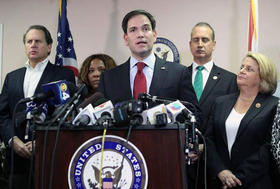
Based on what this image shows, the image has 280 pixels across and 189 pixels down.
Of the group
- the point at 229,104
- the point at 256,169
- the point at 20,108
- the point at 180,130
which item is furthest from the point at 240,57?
the point at 180,130

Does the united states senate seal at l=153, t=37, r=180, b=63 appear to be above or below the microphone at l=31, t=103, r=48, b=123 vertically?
above

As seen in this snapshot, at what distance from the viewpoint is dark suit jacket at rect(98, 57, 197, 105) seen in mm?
2396

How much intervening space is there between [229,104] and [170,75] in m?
0.70

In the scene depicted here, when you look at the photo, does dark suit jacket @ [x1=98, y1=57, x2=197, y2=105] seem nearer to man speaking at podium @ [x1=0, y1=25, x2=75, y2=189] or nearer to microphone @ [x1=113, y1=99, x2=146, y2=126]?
Result: microphone @ [x1=113, y1=99, x2=146, y2=126]

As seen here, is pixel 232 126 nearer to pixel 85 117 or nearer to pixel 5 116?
pixel 85 117

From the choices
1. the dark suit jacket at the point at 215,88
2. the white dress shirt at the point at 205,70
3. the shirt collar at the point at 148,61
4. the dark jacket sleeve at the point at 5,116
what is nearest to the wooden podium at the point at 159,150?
the shirt collar at the point at 148,61

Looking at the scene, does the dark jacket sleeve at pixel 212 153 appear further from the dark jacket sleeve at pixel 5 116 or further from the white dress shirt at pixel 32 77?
the dark jacket sleeve at pixel 5 116

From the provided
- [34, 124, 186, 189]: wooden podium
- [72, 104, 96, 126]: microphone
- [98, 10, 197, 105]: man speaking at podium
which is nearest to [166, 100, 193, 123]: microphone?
[34, 124, 186, 189]: wooden podium

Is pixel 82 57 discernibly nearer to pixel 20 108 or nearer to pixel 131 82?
pixel 20 108

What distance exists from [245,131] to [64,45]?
2.48 metres

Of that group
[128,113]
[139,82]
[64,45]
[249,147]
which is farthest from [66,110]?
[64,45]

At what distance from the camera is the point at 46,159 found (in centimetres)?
169

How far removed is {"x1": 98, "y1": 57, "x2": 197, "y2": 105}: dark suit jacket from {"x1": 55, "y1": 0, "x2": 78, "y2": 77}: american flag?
1853 millimetres

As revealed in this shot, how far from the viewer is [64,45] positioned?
14.2 ft
